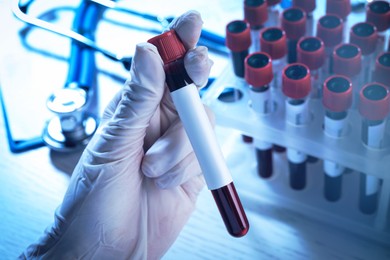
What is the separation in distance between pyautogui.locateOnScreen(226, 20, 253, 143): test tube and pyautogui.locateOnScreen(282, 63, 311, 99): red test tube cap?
0.10 meters

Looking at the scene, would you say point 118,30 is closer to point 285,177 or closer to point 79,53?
point 79,53

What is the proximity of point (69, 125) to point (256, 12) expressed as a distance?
0.40 m

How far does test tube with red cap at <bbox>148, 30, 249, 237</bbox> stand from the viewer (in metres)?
0.70

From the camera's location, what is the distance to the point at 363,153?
2.70ft

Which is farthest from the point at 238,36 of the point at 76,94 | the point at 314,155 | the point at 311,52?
the point at 76,94

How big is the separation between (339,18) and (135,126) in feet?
1.30

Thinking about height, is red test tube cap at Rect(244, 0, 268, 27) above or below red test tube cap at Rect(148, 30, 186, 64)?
below

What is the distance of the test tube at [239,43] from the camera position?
92cm

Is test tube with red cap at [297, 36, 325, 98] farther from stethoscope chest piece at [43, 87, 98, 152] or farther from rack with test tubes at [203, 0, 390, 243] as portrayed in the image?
stethoscope chest piece at [43, 87, 98, 152]

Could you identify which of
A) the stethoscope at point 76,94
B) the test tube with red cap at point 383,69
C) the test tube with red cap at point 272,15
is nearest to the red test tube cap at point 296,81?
the test tube with red cap at point 383,69

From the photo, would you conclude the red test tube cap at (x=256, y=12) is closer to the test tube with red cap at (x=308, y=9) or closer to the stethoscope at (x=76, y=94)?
the test tube with red cap at (x=308, y=9)

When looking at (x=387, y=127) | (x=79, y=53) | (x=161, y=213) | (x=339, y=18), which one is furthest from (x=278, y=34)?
(x=79, y=53)

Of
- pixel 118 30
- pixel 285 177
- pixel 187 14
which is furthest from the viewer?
pixel 118 30

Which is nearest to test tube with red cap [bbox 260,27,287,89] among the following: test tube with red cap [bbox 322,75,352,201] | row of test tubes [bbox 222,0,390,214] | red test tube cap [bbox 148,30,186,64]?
row of test tubes [bbox 222,0,390,214]
